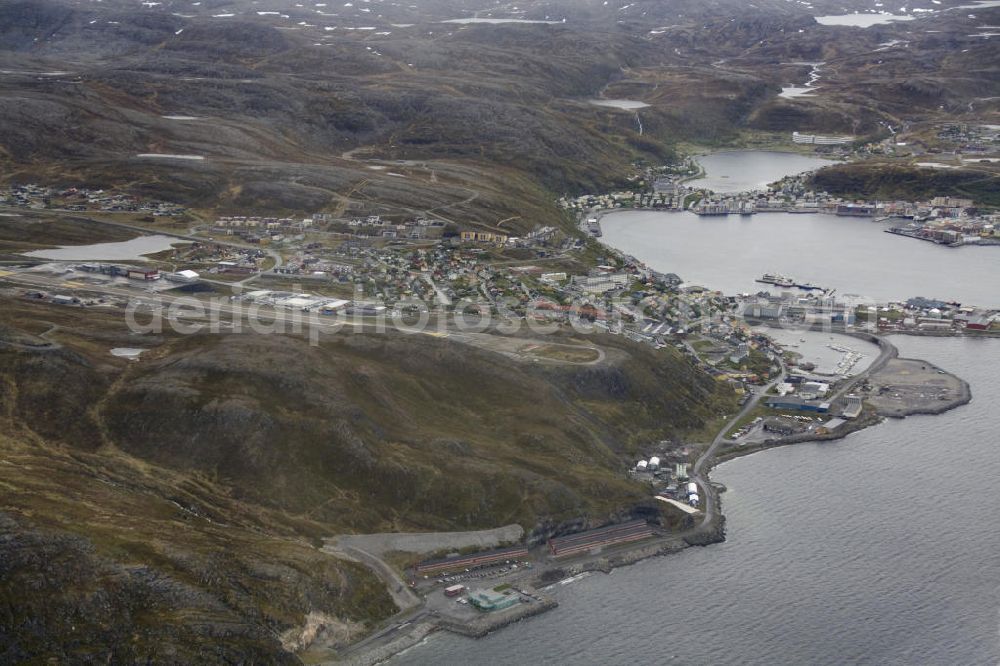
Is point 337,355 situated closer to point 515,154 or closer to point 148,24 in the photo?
point 515,154

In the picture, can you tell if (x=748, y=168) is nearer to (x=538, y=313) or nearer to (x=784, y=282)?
(x=784, y=282)

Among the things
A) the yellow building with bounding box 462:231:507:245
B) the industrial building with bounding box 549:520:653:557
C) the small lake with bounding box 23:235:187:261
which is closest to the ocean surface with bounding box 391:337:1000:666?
the industrial building with bounding box 549:520:653:557

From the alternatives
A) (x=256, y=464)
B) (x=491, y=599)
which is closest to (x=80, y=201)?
(x=256, y=464)

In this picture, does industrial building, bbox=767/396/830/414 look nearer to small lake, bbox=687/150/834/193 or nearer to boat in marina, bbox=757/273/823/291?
boat in marina, bbox=757/273/823/291

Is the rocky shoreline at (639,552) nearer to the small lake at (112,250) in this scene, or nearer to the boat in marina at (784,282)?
the boat in marina at (784,282)

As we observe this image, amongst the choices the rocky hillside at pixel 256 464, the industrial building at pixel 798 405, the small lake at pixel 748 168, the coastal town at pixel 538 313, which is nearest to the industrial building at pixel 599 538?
the coastal town at pixel 538 313

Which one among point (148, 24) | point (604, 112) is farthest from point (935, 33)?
point (148, 24)
